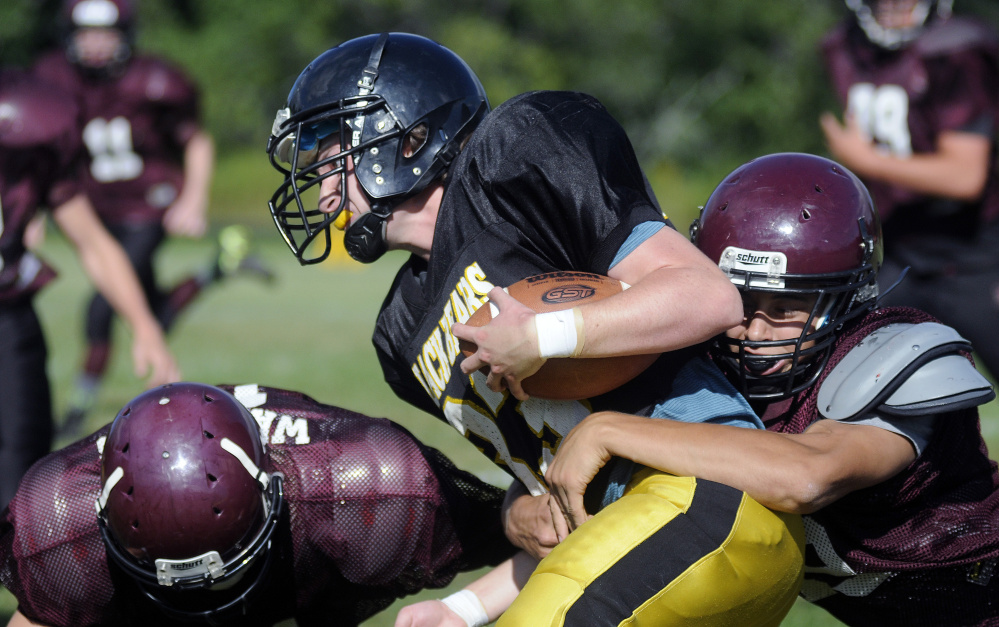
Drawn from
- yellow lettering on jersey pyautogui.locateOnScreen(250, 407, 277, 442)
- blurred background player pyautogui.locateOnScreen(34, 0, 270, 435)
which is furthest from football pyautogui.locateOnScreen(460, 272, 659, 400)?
blurred background player pyautogui.locateOnScreen(34, 0, 270, 435)

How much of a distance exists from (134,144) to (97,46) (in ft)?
2.37

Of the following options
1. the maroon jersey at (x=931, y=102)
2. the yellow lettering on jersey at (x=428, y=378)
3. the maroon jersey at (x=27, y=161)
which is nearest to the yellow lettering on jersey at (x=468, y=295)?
the yellow lettering on jersey at (x=428, y=378)

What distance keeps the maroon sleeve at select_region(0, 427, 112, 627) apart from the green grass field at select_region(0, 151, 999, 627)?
1.07 metres

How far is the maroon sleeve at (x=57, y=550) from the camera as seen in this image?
2.29 m

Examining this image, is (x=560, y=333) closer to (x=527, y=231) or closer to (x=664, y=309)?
(x=664, y=309)

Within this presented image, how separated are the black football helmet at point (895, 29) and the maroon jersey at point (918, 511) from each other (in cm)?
321

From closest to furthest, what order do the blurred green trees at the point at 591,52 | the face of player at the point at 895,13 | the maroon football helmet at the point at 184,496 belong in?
the maroon football helmet at the point at 184,496, the face of player at the point at 895,13, the blurred green trees at the point at 591,52

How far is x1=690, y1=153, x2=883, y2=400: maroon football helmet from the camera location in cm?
241

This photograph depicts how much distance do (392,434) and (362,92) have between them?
80 cm

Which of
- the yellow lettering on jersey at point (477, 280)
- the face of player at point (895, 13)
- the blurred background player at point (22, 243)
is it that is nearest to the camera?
the yellow lettering on jersey at point (477, 280)

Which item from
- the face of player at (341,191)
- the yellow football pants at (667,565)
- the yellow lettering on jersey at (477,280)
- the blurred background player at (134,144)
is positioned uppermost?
the face of player at (341,191)

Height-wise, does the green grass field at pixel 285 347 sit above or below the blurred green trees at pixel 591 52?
above

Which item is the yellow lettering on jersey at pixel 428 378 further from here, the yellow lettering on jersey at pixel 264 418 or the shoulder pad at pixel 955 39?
the shoulder pad at pixel 955 39

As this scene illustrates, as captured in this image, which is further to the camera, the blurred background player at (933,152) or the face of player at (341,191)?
the blurred background player at (933,152)
